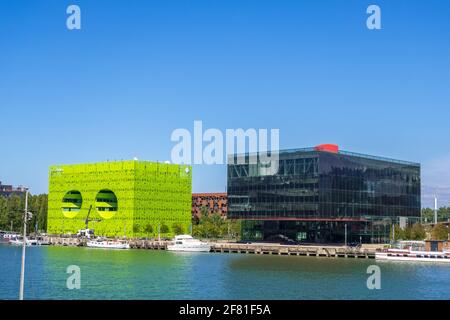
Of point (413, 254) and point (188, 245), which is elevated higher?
point (413, 254)

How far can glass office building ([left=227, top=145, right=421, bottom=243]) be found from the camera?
13488 cm

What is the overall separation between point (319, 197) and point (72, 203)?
284 ft

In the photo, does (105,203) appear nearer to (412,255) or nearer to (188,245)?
(188,245)

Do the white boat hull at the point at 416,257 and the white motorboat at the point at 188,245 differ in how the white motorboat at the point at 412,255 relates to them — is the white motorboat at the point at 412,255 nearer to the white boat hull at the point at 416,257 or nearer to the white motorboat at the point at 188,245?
the white boat hull at the point at 416,257

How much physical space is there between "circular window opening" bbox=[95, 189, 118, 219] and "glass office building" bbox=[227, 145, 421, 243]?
149 feet

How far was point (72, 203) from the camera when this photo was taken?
622 ft

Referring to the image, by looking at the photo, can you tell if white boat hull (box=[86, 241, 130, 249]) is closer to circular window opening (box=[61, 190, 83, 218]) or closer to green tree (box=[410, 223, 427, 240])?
circular window opening (box=[61, 190, 83, 218])

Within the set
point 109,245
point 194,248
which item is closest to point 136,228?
point 109,245

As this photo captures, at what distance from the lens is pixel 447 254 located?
108 metres

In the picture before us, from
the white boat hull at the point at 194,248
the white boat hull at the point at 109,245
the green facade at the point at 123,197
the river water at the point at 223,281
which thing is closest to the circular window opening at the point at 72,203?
the green facade at the point at 123,197

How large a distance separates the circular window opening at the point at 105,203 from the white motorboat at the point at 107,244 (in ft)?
50.9

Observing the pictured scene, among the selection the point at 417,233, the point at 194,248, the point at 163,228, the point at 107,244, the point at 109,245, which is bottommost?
the point at 109,245

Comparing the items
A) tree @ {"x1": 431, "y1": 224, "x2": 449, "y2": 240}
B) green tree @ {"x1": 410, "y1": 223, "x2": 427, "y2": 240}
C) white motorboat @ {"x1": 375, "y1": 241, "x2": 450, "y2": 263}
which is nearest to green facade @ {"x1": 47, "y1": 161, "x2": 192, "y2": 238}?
green tree @ {"x1": 410, "y1": 223, "x2": 427, "y2": 240}
